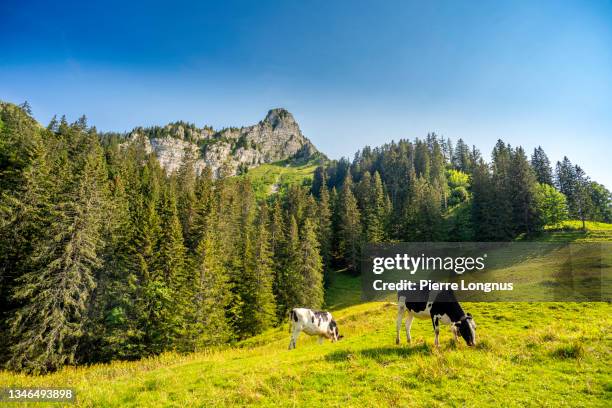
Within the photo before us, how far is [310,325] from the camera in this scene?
780 inches

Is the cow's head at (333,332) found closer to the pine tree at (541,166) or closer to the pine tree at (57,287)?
the pine tree at (57,287)

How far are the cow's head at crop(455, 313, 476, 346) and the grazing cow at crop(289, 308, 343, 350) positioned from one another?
9259mm

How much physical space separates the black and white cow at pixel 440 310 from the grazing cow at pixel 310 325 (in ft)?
20.3

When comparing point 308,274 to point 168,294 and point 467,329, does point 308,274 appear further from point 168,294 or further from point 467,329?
point 467,329

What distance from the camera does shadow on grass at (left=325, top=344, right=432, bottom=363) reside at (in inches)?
475

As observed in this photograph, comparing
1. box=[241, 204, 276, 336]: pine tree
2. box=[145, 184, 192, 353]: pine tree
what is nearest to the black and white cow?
box=[145, 184, 192, 353]: pine tree

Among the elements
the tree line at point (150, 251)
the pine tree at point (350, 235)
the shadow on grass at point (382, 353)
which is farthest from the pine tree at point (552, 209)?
the shadow on grass at point (382, 353)

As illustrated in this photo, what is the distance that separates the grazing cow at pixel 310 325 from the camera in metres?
19.6

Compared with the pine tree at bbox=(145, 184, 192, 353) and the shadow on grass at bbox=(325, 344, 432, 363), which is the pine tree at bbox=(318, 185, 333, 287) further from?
the shadow on grass at bbox=(325, 344, 432, 363)

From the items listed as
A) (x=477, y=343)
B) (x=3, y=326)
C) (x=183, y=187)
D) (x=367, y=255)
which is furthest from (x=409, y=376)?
(x=183, y=187)

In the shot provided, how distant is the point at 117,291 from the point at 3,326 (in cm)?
1006

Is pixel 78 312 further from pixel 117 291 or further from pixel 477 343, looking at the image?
pixel 477 343

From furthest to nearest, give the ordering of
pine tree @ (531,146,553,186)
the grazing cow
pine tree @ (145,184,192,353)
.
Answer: pine tree @ (531,146,553,186) → pine tree @ (145,184,192,353) → the grazing cow

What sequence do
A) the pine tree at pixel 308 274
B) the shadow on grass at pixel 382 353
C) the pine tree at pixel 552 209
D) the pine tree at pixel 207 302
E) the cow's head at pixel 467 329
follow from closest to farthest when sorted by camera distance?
the shadow on grass at pixel 382 353 < the cow's head at pixel 467 329 < the pine tree at pixel 207 302 < the pine tree at pixel 308 274 < the pine tree at pixel 552 209
